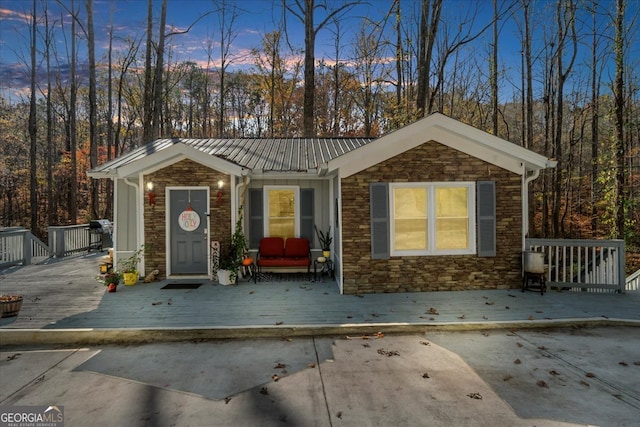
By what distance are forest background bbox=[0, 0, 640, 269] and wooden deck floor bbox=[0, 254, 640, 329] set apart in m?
5.54

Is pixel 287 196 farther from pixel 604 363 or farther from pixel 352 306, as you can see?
pixel 604 363

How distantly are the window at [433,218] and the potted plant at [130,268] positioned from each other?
220 inches

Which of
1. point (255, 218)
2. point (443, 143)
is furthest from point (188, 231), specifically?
point (443, 143)

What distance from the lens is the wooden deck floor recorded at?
17.0ft

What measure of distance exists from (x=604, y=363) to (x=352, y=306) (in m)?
3.32

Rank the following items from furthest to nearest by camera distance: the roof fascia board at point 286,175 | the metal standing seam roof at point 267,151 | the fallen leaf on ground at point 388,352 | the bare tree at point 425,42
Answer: the bare tree at point 425,42 < the metal standing seam roof at point 267,151 < the roof fascia board at point 286,175 < the fallen leaf on ground at point 388,352

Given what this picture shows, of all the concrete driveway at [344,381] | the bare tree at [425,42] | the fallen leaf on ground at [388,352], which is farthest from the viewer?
the bare tree at [425,42]

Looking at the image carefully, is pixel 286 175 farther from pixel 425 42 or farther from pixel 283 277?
pixel 425 42

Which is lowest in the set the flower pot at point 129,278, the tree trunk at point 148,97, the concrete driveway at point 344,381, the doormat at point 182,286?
the concrete driveway at point 344,381

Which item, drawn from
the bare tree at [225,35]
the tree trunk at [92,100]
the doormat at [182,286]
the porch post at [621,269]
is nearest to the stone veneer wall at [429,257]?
the porch post at [621,269]

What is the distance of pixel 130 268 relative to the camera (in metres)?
7.77

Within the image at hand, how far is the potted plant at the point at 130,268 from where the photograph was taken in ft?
24.5

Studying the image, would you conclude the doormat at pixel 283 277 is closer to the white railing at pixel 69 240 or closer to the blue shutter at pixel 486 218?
the blue shutter at pixel 486 218

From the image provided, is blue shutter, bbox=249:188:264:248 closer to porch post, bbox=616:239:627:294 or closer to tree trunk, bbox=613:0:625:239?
porch post, bbox=616:239:627:294
